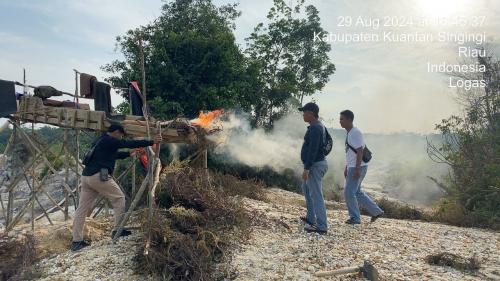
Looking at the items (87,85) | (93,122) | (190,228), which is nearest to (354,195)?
(190,228)

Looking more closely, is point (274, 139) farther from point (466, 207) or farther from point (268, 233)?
point (268, 233)

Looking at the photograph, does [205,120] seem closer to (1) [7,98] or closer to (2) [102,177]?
(2) [102,177]

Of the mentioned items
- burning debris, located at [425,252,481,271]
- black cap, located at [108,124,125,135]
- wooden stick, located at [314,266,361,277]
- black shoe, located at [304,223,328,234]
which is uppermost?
black cap, located at [108,124,125,135]

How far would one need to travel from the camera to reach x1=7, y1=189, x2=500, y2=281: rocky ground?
542 cm

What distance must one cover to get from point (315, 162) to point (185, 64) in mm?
9691

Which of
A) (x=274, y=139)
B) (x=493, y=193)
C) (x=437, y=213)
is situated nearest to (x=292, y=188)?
(x=274, y=139)

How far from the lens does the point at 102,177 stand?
6.32 meters

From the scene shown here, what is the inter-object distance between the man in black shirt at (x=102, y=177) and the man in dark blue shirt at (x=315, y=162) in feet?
7.90

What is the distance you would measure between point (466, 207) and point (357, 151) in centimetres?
502

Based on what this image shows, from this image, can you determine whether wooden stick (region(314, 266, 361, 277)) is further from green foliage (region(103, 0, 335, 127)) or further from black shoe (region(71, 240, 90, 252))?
green foliage (region(103, 0, 335, 127))

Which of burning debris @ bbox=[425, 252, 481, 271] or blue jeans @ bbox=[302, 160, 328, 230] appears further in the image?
blue jeans @ bbox=[302, 160, 328, 230]

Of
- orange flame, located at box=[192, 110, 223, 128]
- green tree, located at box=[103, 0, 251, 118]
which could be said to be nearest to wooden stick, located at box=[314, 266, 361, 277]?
orange flame, located at box=[192, 110, 223, 128]

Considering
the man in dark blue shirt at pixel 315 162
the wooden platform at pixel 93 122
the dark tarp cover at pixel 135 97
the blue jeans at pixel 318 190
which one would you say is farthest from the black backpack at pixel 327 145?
the dark tarp cover at pixel 135 97

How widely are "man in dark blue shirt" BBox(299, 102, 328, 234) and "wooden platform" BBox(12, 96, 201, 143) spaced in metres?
1.84
